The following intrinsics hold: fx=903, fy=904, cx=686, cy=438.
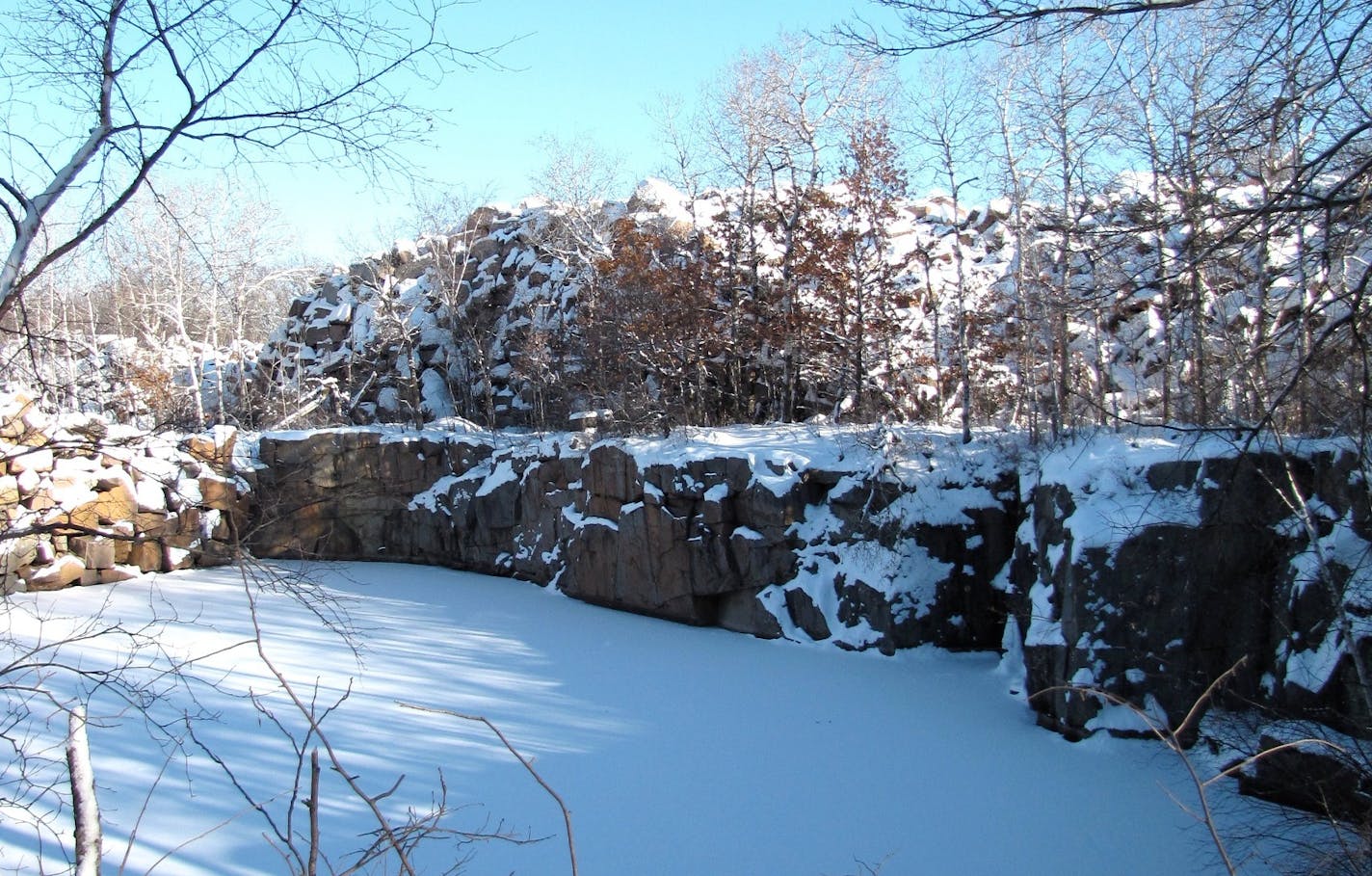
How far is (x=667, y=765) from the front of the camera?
772 cm

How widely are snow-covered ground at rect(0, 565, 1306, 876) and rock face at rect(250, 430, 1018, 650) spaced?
1.92 feet

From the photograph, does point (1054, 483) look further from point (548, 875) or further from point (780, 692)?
point (548, 875)

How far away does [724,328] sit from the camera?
54.0 ft

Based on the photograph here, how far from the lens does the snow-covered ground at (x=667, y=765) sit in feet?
20.5

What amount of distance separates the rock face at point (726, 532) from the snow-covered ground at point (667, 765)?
584 millimetres

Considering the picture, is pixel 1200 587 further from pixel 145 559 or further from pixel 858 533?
pixel 145 559

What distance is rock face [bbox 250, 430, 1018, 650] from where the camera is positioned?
10469 mm

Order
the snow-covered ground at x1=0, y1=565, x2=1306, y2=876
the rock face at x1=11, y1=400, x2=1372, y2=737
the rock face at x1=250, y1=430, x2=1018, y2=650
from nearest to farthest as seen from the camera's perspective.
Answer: the snow-covered ground at x1=0, y1=565, x2=1306, y2=876, the rock face at x1=11, y1=400, x2=1372, y2=737, the rock face at x1=250, y1=430, x2=1018, y2=650

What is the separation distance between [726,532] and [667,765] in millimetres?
4592

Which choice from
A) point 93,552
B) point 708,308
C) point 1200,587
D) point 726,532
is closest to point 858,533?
point 726,532

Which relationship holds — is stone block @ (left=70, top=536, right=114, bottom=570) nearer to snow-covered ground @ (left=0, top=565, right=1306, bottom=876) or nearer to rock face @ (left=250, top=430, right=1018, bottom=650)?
rock face @ (left=250, top=430, right=1018, bottom=650)

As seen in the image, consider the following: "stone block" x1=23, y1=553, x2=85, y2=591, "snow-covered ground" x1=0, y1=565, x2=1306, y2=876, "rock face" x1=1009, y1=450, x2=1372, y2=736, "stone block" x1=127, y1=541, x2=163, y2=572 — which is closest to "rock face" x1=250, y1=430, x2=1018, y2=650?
"snow-covered ground" x1=0, y1=565, x2=1306, y2=876

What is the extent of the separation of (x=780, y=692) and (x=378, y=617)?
6283 millimetres

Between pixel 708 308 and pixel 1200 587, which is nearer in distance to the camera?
pixel 1200 587
